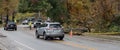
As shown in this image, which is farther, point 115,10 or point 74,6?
point 74,6

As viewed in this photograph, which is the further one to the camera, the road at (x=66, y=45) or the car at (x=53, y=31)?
the car at (x=53, y=31)

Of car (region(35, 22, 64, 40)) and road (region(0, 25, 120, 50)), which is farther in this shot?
car (region(35, 22, 64, 40))

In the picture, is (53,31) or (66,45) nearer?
(66,45)

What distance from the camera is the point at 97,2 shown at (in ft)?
149

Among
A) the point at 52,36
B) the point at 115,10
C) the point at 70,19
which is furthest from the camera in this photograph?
the point at 70,19

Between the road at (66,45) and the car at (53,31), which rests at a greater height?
the car at (53,31)

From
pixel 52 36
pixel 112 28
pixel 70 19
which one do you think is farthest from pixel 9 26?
pixel 52 36

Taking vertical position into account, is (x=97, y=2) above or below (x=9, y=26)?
above

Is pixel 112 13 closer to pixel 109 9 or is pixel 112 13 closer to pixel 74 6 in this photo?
pixel 109 9

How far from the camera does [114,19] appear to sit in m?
44.7

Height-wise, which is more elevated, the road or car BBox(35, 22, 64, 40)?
car BBox(35, 22, 64, 40)

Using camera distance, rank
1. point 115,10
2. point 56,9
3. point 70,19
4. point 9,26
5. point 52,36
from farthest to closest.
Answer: point 9,26, point 56,9, point 70,19, point 115,10, point 52,36

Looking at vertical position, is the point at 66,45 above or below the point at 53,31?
below

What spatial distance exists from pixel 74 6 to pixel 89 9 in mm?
2093
